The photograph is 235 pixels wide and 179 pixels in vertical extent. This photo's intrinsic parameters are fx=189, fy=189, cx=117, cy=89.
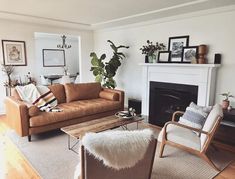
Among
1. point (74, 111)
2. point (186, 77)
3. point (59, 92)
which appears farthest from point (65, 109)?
point (186, 77)

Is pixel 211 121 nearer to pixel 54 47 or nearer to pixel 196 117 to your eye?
pixel 196 117

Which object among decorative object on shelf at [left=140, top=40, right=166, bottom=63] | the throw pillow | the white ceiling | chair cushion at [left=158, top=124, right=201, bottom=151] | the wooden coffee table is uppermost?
the white ceiling

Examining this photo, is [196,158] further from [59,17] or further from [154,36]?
[59,17]

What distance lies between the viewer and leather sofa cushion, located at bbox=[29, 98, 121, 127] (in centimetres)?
329

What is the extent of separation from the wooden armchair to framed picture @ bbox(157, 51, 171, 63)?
6.66 ft

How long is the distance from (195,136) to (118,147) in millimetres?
1668

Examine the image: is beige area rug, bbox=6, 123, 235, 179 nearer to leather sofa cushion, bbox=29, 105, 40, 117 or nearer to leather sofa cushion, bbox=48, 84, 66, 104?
leather sofa cushion, bbox=29, 105, 40, 117

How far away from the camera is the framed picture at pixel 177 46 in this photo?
13.7ft

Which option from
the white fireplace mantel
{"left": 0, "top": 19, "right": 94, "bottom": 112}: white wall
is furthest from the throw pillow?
{"left": 0, "top": 19, "right": 94, "bottom": 112}: white wall

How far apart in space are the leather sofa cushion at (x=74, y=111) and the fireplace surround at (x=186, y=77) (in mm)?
963

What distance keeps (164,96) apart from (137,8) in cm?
205

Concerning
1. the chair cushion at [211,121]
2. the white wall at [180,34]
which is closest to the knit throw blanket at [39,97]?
the white wall at [180,34]

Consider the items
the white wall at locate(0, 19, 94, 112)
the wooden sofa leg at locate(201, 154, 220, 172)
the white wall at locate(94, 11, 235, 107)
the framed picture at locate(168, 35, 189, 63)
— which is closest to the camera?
the wooden sofa leg at locate(201, 154, 220, 172)

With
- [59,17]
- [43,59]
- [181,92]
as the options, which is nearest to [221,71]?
[181,92]
